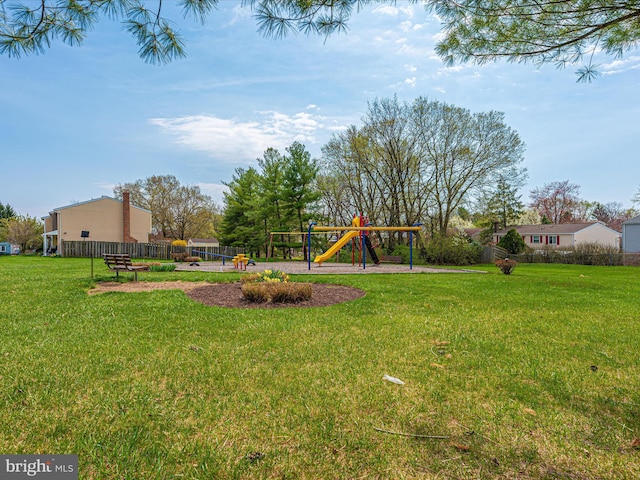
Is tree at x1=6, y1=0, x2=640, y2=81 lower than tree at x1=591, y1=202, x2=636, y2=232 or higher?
lower

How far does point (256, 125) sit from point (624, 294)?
1428 cm

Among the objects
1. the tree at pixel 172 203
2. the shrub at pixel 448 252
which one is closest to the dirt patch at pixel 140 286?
the shrub at pixel 448 252

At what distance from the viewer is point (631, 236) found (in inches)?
1220

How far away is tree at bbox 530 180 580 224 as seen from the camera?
48.4 m

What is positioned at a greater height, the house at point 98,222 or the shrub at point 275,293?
the house at point 98,222

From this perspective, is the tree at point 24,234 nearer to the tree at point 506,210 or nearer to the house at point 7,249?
the house at point 7,249

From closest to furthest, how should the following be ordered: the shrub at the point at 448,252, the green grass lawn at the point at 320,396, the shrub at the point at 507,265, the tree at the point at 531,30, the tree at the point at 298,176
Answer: the green grass lawn at the point at 320,396, the tree at the point at 531,30, the shrub at the point at 507,265, the shrub at the point at 448,252, the tree at the point at 298,176

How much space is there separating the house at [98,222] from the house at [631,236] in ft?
155

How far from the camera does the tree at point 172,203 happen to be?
42.4m

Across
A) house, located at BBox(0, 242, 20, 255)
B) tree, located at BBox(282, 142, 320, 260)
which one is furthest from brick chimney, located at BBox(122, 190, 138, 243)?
house, located at BBox(0, 242, 20, 255)

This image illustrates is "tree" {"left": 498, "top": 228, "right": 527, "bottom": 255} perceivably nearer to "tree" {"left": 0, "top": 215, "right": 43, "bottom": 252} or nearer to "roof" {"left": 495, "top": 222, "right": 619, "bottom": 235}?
"roof" {"left": 495, "top": 222, "right": 619, "bottom": 235}

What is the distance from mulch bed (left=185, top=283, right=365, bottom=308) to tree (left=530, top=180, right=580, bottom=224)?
167 feet

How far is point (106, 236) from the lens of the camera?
109ft

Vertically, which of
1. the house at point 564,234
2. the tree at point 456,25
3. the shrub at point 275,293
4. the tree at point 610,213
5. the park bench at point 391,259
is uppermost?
the tree at point 610,213
